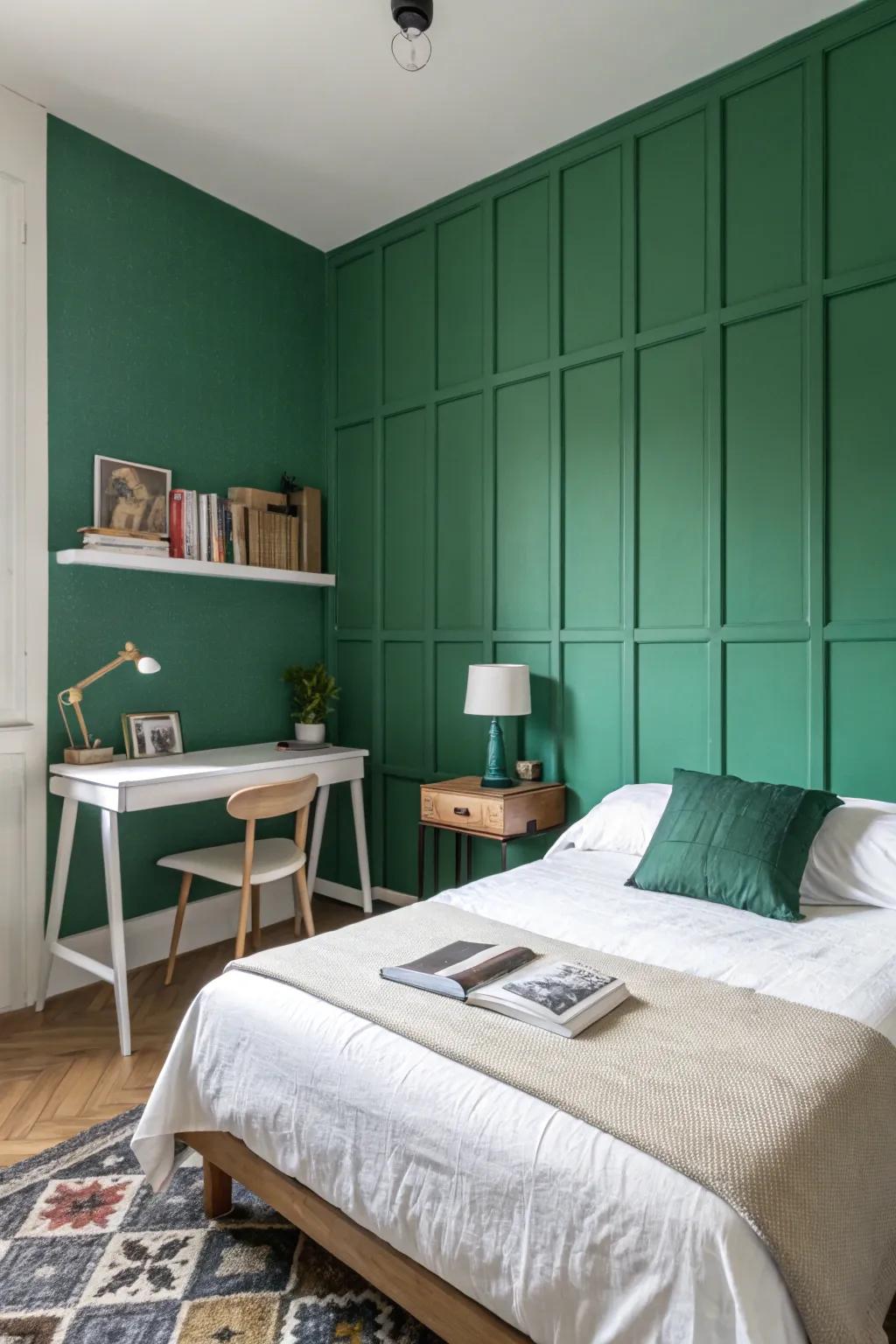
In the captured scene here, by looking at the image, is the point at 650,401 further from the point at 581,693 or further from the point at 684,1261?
the point at 684,1261

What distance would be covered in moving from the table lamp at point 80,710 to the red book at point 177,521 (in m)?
0.45

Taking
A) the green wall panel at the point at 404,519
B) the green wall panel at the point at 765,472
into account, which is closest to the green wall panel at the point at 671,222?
the green wall panel at the point at 765,472

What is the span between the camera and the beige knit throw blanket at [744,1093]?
3.70ft

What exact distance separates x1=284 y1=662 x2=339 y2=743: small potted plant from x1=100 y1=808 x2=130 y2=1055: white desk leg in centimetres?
117

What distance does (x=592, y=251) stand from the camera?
3.22m

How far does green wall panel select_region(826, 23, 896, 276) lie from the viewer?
254 centimetres

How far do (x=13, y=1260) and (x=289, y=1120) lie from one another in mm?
749

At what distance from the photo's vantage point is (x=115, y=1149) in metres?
2.15

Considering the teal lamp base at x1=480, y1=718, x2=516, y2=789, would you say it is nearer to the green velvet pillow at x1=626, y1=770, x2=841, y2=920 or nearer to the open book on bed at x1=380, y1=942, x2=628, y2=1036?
the green velvet pillow at x1=626, y1=770, x2=841, y2=920

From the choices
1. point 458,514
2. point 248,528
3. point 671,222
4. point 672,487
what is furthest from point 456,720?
point 671,222

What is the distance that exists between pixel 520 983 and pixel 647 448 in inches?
83.2

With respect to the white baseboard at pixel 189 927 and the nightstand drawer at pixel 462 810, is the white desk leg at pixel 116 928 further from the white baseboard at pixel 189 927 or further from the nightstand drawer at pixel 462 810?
the nightstand drawer at pixel 462 810

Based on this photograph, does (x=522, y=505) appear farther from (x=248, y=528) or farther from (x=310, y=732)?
(x=310, y=732)

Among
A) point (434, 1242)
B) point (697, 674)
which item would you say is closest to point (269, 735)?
point (697, 674)
